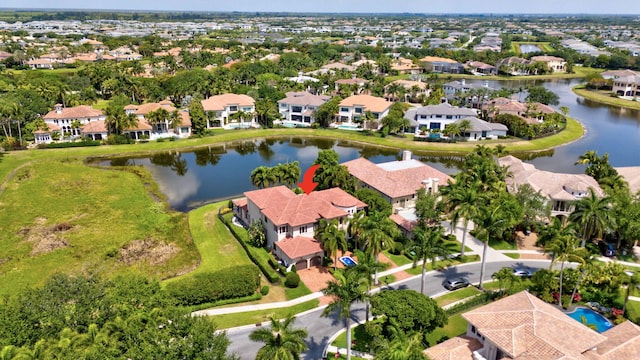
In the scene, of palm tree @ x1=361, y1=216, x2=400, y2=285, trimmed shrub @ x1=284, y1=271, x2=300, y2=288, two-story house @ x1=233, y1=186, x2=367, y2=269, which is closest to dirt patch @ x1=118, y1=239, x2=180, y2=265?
two-story house @ x1=233, y1=186, x2=367, y2=269

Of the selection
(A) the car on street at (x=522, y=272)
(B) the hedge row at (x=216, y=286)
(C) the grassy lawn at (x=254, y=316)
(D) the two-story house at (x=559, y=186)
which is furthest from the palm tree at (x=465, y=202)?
(B) the hedge row at (x=216, y=286)

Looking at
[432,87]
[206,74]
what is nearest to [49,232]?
[206,74]

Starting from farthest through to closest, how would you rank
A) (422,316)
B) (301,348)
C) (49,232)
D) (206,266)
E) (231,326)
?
(49,232) → (206,266) → (231,326) → (422,316) → (301,348)

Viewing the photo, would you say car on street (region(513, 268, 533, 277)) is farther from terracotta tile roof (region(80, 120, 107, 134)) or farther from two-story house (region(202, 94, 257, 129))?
terracotta tile roof (region(80, 120, 107, 134))

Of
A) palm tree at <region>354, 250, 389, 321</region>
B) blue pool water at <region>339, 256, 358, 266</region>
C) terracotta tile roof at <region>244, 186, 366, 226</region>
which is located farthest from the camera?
terracotta tile roof at <region>244, 186, 366, 226</region>

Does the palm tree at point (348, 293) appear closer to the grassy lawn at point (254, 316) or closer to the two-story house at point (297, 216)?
the grassy lawn at point (254, 316)

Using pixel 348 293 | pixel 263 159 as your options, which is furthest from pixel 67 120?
pixel 348 293

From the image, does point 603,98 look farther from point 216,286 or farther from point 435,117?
point 216,286

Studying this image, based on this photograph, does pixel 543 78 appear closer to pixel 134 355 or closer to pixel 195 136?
pixel 195 136

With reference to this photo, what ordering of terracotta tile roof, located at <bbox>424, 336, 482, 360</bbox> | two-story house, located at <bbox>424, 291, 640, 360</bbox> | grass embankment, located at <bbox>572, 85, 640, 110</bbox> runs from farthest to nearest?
grass embankment, located at <bbox>572, 85, 640, 110</bbox> < terracotta tile roof, located at <bbox>424, 336, 482, 360</bbox> < two-story house, located at <bbox>424, 291, 640, 360</bbox>
